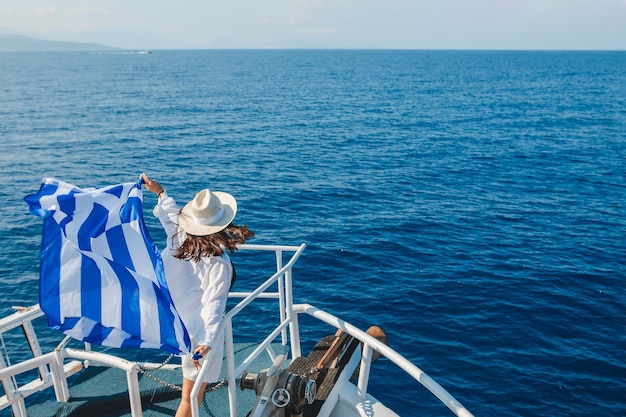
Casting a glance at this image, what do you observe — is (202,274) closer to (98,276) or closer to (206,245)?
(206,245)

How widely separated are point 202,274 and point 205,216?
0.63m

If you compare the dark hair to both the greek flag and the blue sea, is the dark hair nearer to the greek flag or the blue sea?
the greek flag

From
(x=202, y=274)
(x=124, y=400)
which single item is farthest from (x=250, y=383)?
(x=202, y=274)

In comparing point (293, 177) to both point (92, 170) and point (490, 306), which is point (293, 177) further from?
point (490, 306)

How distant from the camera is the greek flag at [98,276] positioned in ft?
19.3

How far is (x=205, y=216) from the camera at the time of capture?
19.6 feet

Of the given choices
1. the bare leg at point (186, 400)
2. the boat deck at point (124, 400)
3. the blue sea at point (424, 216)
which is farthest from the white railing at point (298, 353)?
the blue sea at point (424, 216)

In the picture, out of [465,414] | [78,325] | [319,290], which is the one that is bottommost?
[319,290]

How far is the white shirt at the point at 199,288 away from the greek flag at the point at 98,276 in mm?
261

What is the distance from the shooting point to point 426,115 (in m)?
63.6

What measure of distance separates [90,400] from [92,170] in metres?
30.6

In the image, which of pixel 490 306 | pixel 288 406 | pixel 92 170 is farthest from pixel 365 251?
pixel 92 170

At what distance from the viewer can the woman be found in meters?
5.77

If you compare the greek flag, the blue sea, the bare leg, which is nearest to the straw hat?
the greek flag
